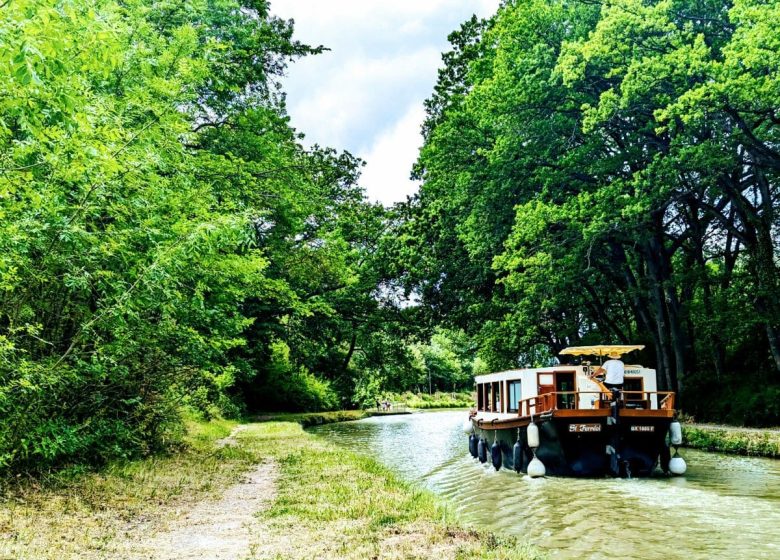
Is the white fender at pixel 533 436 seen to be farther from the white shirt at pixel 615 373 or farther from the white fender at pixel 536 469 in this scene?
the white shirt at pixel 615 373

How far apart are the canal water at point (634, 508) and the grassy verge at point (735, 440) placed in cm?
54

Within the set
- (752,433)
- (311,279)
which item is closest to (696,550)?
(752,433)

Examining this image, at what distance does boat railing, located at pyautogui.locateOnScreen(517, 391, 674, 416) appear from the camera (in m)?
16.1

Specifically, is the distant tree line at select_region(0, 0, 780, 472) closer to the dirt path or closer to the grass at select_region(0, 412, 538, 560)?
the grass at select_region(0, 412, 538, 560)

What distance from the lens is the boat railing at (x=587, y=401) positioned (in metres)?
16.1

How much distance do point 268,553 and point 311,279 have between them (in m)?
22.6

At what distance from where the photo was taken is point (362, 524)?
8.34 m

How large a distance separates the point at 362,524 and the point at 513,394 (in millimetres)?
12627

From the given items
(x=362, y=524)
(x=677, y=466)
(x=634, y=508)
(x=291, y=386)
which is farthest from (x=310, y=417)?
(x=362, y=524)

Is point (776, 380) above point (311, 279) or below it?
below

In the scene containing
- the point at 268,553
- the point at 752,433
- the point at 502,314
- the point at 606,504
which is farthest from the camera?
the point at 502,314

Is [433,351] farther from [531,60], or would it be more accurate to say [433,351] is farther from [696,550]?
[696,550]

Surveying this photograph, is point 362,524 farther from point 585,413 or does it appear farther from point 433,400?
point 433,400

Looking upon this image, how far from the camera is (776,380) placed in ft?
73.2
